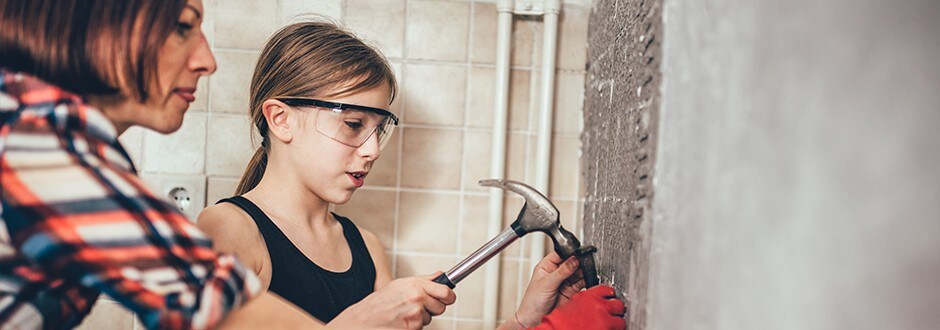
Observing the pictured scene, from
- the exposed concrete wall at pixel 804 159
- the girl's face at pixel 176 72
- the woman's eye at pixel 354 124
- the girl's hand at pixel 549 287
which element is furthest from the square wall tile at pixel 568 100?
the girl's face at pixel 176 72

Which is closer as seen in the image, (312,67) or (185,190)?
(312,67)

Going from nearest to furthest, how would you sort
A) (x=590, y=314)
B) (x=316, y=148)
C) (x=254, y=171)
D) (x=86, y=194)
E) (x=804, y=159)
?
(x=86, y=194) < (x=804, y=159) < (x=590, y=314) < (x=316, y=148) < (x=254, y=171)

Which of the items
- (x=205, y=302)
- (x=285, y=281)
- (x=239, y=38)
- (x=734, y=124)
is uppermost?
(x=239, y=38)

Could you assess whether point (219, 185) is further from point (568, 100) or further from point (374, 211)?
point (568, 100)

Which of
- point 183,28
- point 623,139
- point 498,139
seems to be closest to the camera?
point 183,28

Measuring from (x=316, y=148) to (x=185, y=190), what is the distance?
2.03 feet

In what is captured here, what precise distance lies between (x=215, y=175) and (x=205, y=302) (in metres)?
1.21

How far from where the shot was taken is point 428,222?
1.87m

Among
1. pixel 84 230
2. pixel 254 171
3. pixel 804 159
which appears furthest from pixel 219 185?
pixel 804 159

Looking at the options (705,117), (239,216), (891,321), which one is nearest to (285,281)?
(239,216)

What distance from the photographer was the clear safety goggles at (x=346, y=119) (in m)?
1.35

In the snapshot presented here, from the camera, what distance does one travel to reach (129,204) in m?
0.67

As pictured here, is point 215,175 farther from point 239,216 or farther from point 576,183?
point 576,183

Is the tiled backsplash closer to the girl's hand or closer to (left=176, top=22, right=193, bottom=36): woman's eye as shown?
the girl's hand
